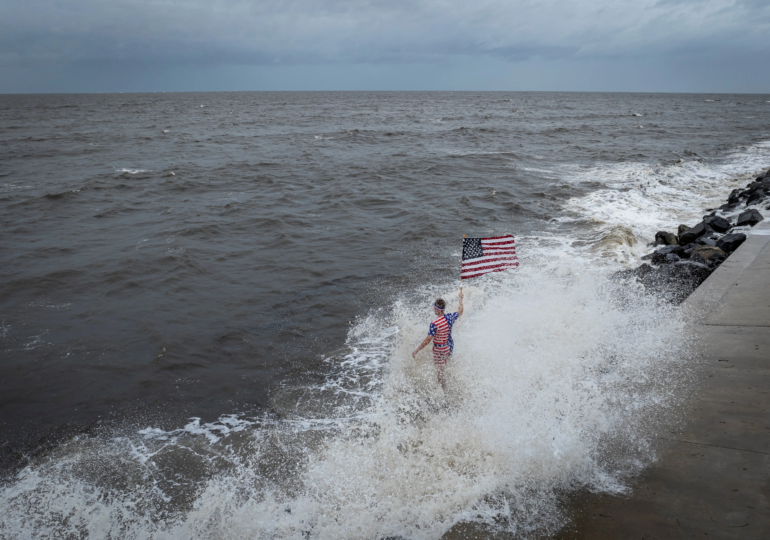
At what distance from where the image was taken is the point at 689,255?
12.6 m

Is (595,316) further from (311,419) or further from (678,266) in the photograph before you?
(311,419)

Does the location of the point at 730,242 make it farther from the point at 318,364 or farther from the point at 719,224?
the point at 318,364

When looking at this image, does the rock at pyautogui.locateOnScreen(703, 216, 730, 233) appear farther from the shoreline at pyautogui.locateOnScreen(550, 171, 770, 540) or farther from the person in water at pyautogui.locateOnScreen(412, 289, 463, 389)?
the person in water at pyautogui.locateOnScreen(412, 289, 463, 389)

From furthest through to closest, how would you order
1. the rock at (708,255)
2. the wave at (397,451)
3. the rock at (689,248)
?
the rock at (689,248), the rock at (708,255), the wave at (397,451)

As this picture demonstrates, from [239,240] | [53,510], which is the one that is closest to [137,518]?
[53,510]

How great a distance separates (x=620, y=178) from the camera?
26.4 meters

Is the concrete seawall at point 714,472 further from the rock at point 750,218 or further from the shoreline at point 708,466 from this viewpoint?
the rock at point 750,218

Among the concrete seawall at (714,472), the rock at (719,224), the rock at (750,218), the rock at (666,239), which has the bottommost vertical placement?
the concrete seawall at (714,472)

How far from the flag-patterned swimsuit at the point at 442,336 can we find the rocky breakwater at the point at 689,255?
5444mm

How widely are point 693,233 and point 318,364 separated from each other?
38.0 feet

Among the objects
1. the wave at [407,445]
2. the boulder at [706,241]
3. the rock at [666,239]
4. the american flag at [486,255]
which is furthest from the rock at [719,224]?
the american flag at [486,255]

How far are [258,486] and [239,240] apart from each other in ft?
37.7

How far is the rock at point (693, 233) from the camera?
1384cm

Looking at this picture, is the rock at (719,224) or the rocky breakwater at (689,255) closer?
the rocky breakwater at (689,255)
